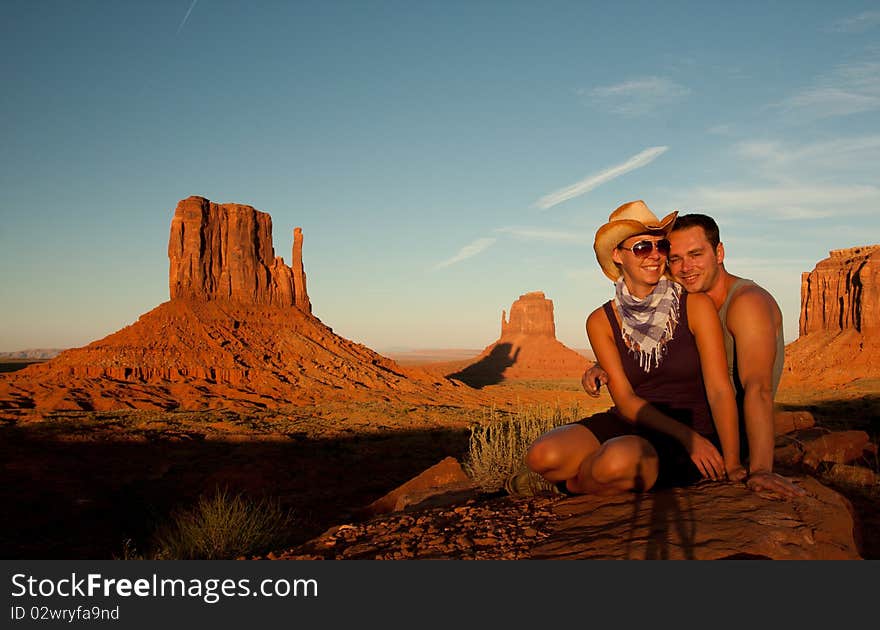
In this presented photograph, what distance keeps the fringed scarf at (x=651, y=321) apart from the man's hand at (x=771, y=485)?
2.80 feet

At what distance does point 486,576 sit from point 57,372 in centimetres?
3967

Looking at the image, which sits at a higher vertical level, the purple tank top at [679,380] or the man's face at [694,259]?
the man's face at [694,259]

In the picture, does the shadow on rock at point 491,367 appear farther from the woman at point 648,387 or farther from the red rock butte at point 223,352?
the woman at point 648,387

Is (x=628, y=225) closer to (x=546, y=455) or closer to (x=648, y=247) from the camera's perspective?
(x=648, y=247)

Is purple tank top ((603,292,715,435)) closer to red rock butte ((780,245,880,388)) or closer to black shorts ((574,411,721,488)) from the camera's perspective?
black shorts ((574,411,721,488))

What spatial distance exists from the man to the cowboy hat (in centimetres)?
12

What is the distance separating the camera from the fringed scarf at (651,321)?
3.78m

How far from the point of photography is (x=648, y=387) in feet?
13.2

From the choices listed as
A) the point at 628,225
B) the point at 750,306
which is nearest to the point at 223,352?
the point at 628,225

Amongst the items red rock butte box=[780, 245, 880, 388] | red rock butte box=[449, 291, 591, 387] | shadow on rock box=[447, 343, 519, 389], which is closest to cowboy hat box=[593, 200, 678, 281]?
red rock butte box=[780, 245, 880, 388]

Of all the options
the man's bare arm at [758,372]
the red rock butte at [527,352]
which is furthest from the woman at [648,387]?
the red rock butte at [527,352]

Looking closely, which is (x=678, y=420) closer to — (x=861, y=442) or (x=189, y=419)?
(x=861, y=442)

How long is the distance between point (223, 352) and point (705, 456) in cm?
3857

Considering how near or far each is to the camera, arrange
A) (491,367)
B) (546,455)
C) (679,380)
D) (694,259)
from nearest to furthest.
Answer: (694,259) < (679,380) < (546,455) < (491,367)
